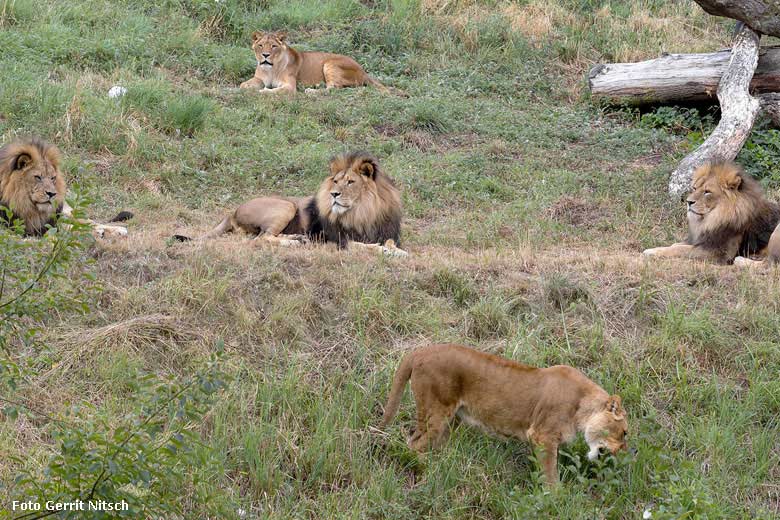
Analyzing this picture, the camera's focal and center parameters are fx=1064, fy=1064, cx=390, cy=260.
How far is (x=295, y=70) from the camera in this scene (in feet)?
43.5

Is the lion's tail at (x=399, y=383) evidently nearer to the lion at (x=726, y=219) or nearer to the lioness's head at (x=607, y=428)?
the lioness's head at (x=607, y=428)

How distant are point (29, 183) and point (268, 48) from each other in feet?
18.9

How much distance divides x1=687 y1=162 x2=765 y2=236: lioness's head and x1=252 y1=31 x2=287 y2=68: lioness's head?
6.35 meters

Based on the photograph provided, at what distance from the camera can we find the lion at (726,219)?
8.25 metres

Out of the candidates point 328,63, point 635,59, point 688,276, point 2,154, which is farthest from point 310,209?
point 635,59

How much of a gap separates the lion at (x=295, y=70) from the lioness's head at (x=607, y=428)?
843 centimetres

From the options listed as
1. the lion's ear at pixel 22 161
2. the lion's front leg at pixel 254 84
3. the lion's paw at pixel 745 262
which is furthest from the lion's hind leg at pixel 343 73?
the lion's paw at pixel 745 262

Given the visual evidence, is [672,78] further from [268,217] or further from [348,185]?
[268,217]

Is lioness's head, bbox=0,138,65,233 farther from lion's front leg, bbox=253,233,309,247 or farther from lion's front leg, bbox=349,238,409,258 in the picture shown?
lion's front leg, bbox=349,238,409,258

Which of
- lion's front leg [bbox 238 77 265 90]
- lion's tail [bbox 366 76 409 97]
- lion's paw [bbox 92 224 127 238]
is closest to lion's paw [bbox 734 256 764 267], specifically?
lion's paw [bbox 92 224 127 238]

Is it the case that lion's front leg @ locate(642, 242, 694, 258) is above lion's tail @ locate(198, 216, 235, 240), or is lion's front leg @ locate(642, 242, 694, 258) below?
above

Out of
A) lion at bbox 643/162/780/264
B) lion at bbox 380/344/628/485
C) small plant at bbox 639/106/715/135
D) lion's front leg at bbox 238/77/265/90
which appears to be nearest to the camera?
lion at bbox 380/344/628/485

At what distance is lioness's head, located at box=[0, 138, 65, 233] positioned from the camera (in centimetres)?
784

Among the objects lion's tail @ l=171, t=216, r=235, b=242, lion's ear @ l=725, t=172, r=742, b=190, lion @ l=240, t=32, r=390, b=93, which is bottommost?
lion @ l=240, t=32, r=390, b=93
